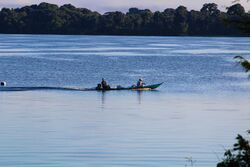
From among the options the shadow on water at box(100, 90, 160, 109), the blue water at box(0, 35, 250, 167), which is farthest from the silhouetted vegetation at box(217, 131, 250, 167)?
the shadow on water at box(100, 90, 160, 109)

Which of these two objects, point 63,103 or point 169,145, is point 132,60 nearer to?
point 63,103

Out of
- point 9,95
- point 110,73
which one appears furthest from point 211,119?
point 110,73

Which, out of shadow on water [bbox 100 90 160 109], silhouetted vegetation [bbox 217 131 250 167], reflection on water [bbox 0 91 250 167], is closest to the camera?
silhouetted vegetation [bbox 217 131 250 167]

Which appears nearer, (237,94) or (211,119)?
(211,119)

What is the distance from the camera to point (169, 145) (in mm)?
29422

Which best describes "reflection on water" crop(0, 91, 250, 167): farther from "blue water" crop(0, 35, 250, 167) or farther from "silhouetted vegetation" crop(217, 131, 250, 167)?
"silhouetted vegetation" crop(217, 131, 250, 167)

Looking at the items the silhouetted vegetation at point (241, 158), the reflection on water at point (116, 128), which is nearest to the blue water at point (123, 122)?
the reflection on water at point (116, 128)

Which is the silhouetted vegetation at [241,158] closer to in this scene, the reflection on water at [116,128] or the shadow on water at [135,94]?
the reflection on water at [116,128]

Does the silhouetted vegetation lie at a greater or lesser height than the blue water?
greater

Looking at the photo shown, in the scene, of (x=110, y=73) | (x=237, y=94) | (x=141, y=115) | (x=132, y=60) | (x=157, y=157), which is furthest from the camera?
(x=132, y=60)

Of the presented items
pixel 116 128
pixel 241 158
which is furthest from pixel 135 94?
pixel 241 158

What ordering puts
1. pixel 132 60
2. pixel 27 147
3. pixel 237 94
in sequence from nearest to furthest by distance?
pixel 27 147 < pixel 237 94 < pixel 132 60

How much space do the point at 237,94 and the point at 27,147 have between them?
30186mm

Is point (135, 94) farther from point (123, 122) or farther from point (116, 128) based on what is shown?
point (116, 128)
